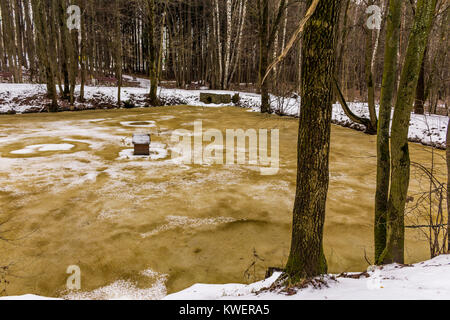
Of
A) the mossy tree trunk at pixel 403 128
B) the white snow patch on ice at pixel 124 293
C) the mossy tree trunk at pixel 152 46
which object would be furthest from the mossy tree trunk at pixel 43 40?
the mossy tree trunk at pixel 403 128

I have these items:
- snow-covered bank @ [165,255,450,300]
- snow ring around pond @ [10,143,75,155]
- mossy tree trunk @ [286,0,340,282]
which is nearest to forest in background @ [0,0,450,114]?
mossy tree trunk @ [286,0,340,282]

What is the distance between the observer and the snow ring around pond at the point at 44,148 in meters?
9.40

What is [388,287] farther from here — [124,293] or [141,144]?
[141,144]

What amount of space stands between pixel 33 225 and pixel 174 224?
233cm

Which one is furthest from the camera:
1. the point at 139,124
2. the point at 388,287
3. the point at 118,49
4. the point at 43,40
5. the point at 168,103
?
the point at 168,103

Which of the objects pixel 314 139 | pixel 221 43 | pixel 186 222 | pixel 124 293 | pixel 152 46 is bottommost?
pixel 124 293

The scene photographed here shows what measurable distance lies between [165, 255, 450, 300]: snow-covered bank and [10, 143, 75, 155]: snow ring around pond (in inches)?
334

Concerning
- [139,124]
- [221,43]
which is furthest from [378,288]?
[221,43]

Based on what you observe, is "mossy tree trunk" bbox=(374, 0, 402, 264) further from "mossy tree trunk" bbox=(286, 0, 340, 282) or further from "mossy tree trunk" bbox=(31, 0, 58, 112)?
"mossy tree trunk" bbox=(31, 0, 58, 112)

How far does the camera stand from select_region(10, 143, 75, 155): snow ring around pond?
30.8 feet

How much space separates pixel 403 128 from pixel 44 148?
33.3ft

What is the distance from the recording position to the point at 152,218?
553cm

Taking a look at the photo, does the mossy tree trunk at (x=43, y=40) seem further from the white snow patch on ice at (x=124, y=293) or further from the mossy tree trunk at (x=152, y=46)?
the white snow patch on ice at (x=124, y=293)

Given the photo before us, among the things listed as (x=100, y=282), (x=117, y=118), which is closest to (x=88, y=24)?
(x=117, y=118)
